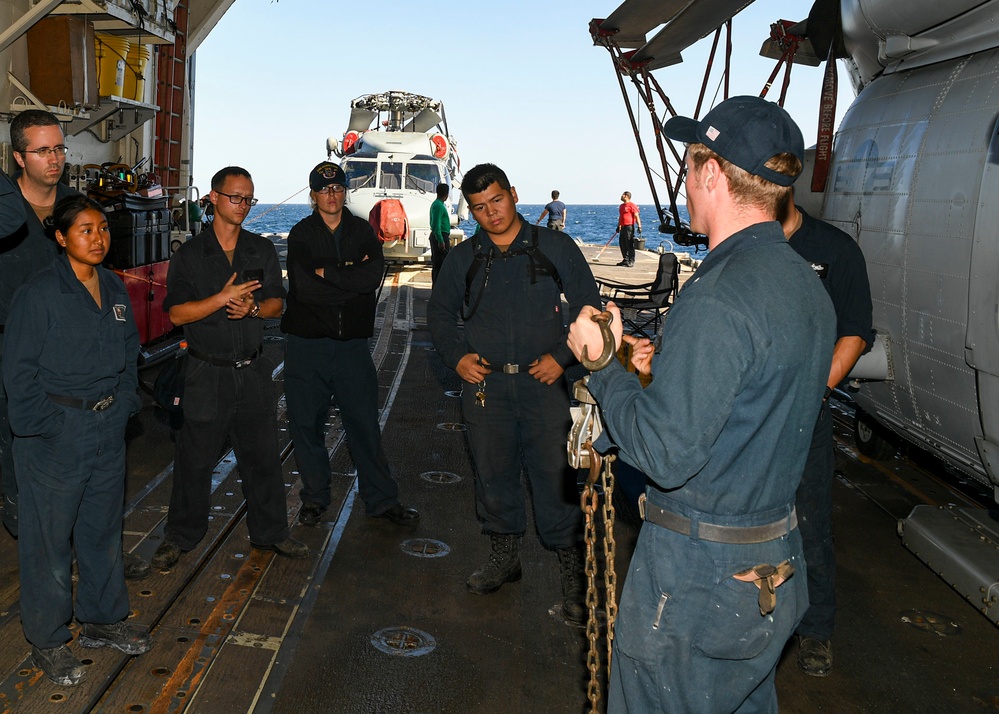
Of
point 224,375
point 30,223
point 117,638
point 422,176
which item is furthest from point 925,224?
point 422,176

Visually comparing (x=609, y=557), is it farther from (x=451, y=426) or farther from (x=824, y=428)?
(x=451, y=426)

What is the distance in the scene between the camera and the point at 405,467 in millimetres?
7207

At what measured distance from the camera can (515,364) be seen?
4863 mm

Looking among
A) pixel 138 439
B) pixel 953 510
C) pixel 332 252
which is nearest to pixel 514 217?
pixel 332 252

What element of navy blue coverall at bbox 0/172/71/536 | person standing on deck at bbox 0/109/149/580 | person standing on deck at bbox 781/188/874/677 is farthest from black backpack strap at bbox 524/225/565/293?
navy blue coverall at bbox 0/172/71/536

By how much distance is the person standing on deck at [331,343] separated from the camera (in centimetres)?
567

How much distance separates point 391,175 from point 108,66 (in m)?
15.1

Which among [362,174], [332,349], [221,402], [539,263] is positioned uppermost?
[362,174]

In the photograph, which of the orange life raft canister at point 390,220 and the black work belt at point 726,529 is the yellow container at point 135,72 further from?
the black work belt at point 726,529

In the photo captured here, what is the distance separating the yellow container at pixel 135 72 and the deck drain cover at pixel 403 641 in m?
9.09

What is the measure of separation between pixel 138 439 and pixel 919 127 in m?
6.33

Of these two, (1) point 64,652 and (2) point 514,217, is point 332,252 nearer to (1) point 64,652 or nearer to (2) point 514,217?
(2) point 514,217

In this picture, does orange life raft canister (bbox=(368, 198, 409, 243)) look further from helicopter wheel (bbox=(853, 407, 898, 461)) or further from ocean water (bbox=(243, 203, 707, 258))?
helicopter wheel (bbox=(853, 407, 898, 461))

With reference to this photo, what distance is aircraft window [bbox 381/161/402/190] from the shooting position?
2559cm
